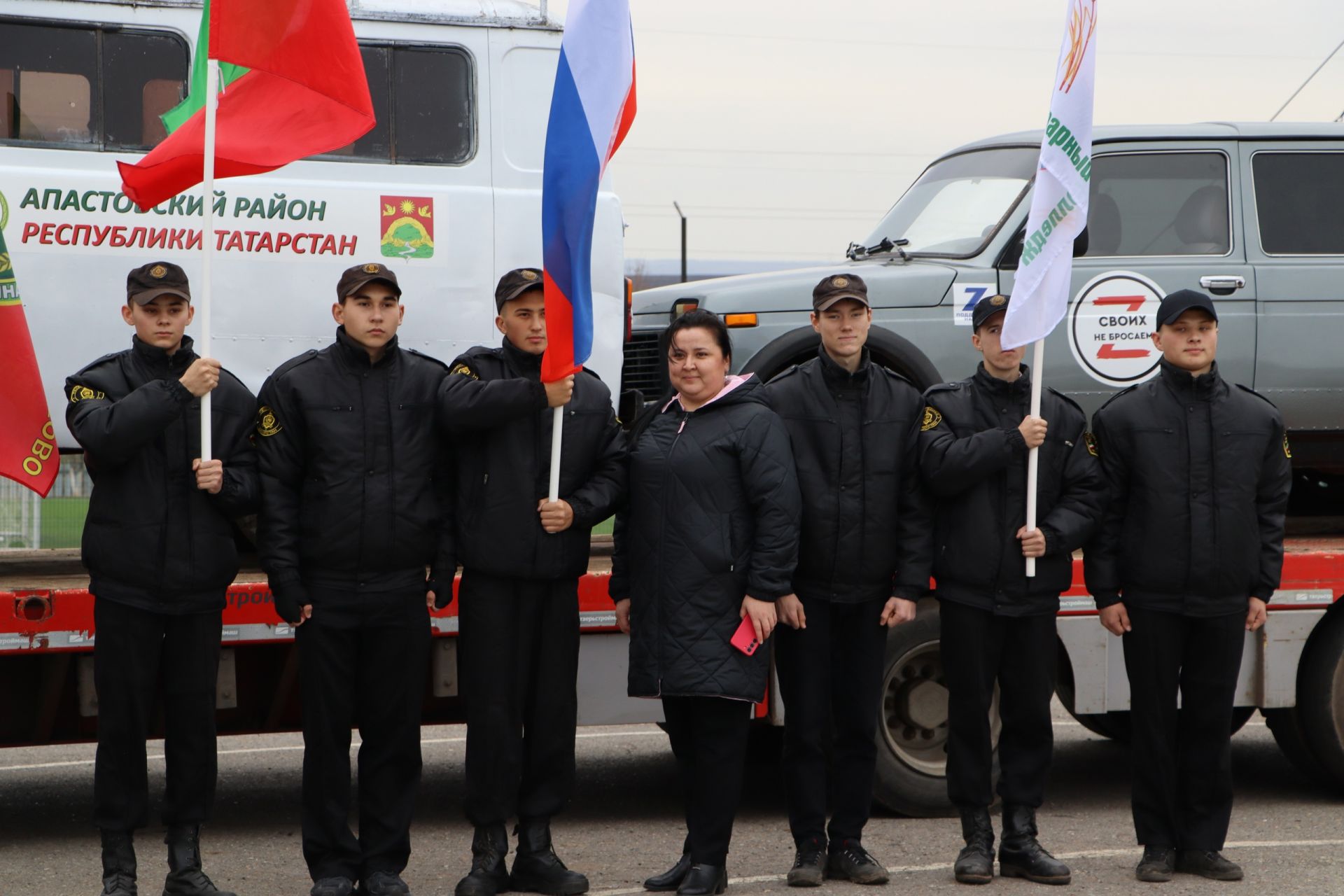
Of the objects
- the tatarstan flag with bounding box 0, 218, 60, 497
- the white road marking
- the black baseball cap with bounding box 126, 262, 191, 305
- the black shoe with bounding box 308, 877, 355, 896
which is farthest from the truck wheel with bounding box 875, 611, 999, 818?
the tatarstan flag with bounding box 0, 218, 60, 497

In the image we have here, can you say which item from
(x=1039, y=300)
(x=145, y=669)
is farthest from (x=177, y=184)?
(x=1039, y=300)

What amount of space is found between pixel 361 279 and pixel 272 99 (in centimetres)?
82

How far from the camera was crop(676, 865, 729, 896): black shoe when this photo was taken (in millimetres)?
5285

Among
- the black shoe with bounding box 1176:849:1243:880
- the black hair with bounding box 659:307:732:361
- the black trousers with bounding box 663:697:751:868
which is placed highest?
the black hair with bounding box 659:307:732:361

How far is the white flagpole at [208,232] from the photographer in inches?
197

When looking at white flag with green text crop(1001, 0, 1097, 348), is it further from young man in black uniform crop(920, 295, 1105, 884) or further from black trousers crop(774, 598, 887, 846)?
black trousers crop(774, 598, 887, 846)

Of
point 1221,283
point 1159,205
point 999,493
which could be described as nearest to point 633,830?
point 999,493

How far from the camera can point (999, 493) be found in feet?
18.3

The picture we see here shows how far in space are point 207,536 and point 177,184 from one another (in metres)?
1.30

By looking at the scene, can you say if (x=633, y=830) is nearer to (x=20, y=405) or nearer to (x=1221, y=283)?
(x=20, y=405)

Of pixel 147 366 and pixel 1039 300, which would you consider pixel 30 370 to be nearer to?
pixel 147 366

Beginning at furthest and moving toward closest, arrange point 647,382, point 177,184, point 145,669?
point 647,382 → point 177,184 → point 145,669

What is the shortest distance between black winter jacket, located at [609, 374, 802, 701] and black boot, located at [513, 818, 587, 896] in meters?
0.63

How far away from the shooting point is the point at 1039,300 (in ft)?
18.7
